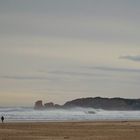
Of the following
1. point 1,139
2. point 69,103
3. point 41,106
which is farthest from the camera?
point 69,103

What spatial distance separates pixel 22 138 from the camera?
4447 centimetres

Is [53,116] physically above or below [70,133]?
above

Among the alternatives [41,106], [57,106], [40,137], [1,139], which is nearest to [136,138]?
[40,137]

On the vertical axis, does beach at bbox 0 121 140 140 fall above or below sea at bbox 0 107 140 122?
below

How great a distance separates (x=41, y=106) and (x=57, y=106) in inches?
620

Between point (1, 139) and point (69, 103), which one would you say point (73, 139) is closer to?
point (1, 139)

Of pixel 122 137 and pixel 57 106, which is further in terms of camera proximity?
pixel 57 106

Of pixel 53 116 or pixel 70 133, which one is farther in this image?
pixel 53 116

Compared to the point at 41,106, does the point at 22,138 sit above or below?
below

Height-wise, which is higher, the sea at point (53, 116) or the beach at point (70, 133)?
the sea at point (53, 116)

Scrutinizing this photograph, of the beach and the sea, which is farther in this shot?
the sea

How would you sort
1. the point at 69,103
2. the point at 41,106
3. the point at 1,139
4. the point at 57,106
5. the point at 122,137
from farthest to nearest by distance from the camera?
the point at 69,103
the point at 57,106
the point at 41,106
the point at 122,137
the point at 1,139

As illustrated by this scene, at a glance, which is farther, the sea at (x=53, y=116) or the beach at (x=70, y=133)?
the sea at (x=53, y=116)

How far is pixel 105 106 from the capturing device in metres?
199
